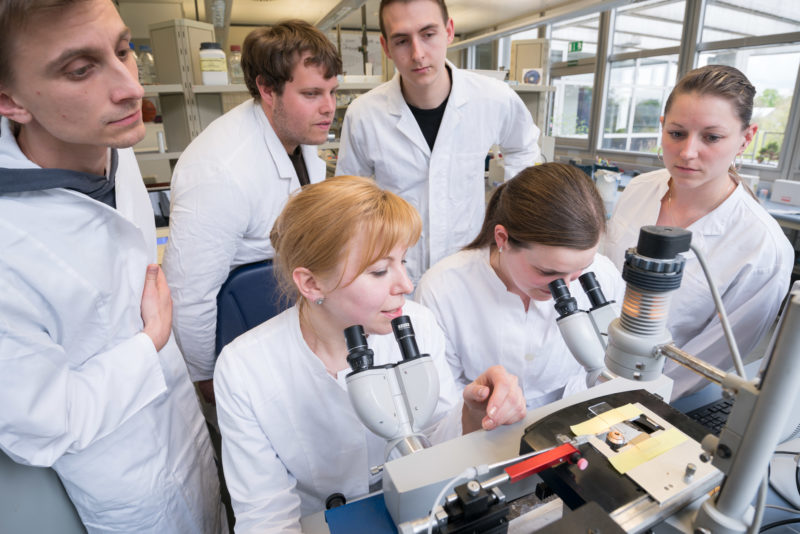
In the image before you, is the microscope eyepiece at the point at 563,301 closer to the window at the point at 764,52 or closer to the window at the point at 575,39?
the window at the point at 764,52

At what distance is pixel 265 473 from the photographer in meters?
0.93

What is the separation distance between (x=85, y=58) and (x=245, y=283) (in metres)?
0.71

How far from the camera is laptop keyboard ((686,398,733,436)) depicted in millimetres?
1001

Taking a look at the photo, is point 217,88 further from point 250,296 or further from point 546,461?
point 546,461

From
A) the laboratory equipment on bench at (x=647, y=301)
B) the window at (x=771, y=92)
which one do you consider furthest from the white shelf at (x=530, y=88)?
the laboratory equipment on bench at (x=647, y=301)

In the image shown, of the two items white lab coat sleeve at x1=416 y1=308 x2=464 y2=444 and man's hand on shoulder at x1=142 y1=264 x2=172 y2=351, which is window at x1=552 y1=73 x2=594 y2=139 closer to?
white lab coat sleeve at x1=416 y1=308 x2=464 y2=444

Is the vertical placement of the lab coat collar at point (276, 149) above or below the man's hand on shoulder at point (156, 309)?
above

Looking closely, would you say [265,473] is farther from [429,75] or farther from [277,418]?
[429,75]

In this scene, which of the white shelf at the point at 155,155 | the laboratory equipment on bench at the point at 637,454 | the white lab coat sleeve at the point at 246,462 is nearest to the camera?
the laboratory equipment on bench at the point at 637,454

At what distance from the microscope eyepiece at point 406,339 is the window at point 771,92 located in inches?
148

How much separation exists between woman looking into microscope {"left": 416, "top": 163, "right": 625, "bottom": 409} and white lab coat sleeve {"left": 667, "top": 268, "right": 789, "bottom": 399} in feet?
1.00

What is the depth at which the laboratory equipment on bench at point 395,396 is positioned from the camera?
65 cm

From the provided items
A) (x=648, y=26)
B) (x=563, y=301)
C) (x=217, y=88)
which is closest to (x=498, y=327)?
(x=563, y=301)

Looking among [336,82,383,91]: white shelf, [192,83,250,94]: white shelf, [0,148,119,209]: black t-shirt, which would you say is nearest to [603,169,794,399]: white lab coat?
[0,148,119,209]: black t-shirt
